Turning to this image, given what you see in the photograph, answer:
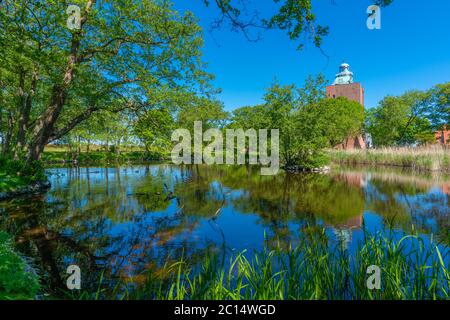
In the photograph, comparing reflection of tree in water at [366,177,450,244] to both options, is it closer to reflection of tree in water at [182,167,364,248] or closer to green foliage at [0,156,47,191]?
reflection of tree in water at [182,167,364,248]

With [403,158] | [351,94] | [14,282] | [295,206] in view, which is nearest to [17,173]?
[14,282]

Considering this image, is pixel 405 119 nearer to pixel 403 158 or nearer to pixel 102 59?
pixel 403 158

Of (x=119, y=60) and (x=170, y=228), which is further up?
(x=119, y=60)

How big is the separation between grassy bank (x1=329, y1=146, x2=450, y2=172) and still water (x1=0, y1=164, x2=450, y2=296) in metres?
10.6

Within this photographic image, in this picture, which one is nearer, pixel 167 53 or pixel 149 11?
pixel 149 11

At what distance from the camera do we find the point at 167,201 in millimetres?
11836

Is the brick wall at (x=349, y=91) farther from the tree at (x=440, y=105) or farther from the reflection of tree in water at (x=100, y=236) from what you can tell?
the reflection of tree in water at (x=100, y=236)

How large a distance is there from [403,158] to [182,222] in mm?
28979

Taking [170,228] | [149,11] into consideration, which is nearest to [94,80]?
[149,11]

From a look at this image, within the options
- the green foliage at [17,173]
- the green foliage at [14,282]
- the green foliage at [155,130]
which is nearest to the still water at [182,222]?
the green foliage at [14,282]

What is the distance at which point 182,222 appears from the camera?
28.0 ft
